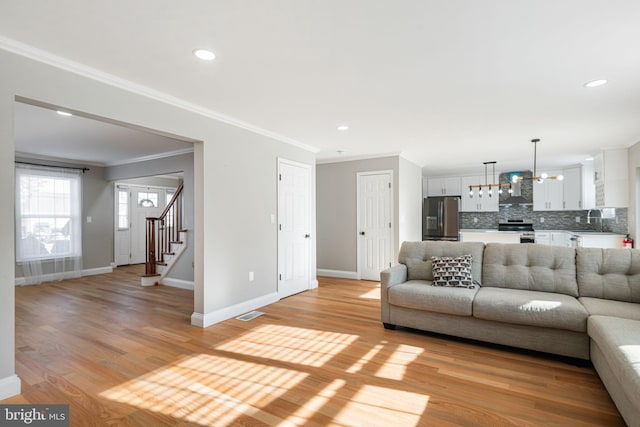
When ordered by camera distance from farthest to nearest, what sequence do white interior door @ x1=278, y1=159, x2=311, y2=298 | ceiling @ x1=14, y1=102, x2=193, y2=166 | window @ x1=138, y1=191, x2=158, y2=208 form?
window @ x1=138, y1=191, x2=158, y2=208 → white interior door @ x1=278, y1=159, x2=311, y2=298 → ceiling @ x1=14, y1=102, x2=193, y2=166

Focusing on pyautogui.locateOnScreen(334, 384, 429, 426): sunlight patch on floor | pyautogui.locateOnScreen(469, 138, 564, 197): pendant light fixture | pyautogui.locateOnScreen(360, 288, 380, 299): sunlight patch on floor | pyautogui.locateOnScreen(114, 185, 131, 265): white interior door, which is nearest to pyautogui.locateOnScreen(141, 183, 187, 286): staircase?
pyautogui.locateOnScreen(114, 185, 131, 265): white interior door

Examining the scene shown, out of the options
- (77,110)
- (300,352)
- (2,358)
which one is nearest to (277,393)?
(300,352)

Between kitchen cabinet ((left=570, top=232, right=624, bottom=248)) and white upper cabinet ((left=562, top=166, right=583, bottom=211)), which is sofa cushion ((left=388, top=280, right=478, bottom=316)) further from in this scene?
white upper cabinet ((left=562, top=166, right=583, bottom=211))

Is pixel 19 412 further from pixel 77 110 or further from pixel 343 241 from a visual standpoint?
pixel 343 241

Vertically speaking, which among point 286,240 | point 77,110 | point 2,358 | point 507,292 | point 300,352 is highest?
point 77,110

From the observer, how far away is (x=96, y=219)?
718 cm

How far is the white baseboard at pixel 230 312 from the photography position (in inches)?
142

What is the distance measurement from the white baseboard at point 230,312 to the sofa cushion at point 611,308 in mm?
3488

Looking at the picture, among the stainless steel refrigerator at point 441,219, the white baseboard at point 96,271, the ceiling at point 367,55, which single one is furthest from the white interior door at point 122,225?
the stainless steel refrigerator at point 441,219

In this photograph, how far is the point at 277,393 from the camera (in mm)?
2266

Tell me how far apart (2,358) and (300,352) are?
212 cm

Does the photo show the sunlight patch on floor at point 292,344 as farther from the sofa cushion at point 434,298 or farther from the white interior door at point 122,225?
the white interior door at point 122,225

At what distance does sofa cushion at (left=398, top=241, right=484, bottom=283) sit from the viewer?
359 centimetres

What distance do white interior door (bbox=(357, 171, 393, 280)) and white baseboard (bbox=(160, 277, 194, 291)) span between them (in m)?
3.12
